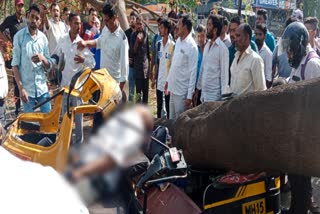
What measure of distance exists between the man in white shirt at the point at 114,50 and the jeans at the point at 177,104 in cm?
59

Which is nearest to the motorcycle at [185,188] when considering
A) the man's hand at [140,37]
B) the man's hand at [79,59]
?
the man's hand at [79,59]

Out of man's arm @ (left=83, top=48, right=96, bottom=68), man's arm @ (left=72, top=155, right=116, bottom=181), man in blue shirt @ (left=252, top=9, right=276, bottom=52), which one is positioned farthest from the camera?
man in blue shirt @ (left=252, top=9, right=276, bottom=52)

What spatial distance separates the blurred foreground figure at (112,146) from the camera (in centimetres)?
109

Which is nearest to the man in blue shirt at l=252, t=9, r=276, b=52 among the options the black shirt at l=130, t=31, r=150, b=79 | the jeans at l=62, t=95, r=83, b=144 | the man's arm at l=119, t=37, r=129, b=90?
the black shirt at l=130, t=31, r=150, b=79

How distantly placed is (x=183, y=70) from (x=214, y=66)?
456 millimetres

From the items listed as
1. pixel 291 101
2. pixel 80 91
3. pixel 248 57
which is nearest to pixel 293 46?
pixel 248 57

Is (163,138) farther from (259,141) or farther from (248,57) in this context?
(248,57)

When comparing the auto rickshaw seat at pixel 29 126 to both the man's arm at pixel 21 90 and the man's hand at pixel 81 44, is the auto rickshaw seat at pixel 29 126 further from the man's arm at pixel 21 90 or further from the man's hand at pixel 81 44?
the man's hand at pixel 81 44

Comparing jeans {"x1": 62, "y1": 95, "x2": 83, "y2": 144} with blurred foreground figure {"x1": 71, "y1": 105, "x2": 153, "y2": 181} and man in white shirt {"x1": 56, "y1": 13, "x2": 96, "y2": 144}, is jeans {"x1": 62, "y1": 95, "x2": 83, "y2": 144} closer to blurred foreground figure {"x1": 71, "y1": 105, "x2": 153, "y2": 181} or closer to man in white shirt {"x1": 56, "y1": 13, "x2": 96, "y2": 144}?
blurred foreground figure {"x1": 71, "y1": 105, "x2": 153, "y2": 181}

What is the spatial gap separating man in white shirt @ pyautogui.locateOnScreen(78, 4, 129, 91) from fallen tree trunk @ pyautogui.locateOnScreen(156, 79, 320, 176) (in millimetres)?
2374

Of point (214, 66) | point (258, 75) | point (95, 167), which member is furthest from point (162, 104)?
point (95, 167)

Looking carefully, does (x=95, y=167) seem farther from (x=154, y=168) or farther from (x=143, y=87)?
(x=143, y=87)

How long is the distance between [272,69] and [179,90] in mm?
1270

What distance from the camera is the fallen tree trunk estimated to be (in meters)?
2.50
